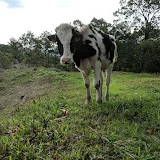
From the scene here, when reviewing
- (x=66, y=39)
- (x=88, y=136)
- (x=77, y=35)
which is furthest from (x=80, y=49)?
(x=88, y=136)

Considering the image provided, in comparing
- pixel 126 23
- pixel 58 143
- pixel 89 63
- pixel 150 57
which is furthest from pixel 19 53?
pixel 58 143

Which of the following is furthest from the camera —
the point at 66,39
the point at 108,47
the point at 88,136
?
the point at 108,47

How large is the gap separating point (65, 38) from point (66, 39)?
33 mm

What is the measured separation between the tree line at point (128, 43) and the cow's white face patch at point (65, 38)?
1177 centimetres

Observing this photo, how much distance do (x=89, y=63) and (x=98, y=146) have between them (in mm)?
2518

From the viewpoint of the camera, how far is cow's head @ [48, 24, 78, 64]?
435 cm

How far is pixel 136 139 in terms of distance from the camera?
115 inches

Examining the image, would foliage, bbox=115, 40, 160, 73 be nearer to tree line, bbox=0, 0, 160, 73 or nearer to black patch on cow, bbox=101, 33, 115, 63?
tree line, bbox=0, 0, 160, 73

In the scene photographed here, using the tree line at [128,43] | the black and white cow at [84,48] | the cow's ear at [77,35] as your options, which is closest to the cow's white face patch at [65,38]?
the black and white cow at [84,48]

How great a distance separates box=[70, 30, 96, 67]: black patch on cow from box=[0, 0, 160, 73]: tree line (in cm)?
1162

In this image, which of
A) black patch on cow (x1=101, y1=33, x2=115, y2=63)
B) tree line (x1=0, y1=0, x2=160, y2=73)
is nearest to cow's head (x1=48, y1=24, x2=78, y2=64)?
black patch on cow (x1=101, y1=33, x2=115, y2=63)

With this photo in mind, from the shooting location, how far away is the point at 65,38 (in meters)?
4.45

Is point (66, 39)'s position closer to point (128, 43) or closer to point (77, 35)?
point (77, 35)

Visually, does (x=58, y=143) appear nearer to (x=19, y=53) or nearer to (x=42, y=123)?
(x=42, y=123)
